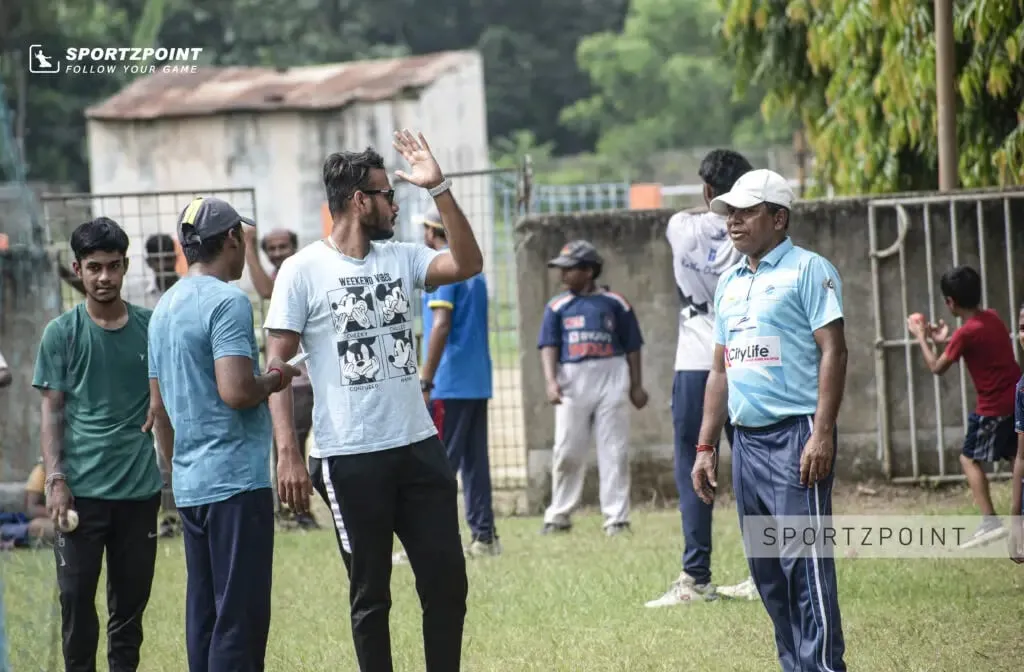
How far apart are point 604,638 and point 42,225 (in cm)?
670

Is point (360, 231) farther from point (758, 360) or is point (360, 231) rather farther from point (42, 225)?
point (42, 225)

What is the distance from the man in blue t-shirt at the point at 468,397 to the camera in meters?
9.80

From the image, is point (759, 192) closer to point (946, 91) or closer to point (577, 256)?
point (577, 256)

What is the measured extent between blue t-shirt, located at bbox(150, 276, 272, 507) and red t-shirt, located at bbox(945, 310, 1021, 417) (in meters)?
5.28

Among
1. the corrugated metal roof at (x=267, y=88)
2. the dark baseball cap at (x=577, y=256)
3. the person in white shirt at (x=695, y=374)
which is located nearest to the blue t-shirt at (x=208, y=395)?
the person in white shirt at (x=695, y=374)

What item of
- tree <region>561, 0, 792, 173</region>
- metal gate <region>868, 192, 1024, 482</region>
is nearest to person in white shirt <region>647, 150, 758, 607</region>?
metal gate <region>868, 192, 1024, 482</region>

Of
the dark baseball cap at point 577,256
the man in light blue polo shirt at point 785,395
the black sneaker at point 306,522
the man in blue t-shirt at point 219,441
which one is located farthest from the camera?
the black sneaker at point 306,522

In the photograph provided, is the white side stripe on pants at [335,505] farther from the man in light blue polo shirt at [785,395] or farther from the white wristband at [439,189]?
the man in light blue polo shirt at [785,395]

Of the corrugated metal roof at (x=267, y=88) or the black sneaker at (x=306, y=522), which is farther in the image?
the corrugated metal roof at (x=267, y=88)

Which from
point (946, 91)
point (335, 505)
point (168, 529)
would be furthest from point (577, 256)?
point (335, 505)

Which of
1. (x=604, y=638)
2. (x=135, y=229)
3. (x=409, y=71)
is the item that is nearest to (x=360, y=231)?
(x=604, y=638)

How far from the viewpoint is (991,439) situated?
9219mm

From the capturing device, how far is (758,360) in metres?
5.81

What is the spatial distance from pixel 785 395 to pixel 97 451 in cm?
287
